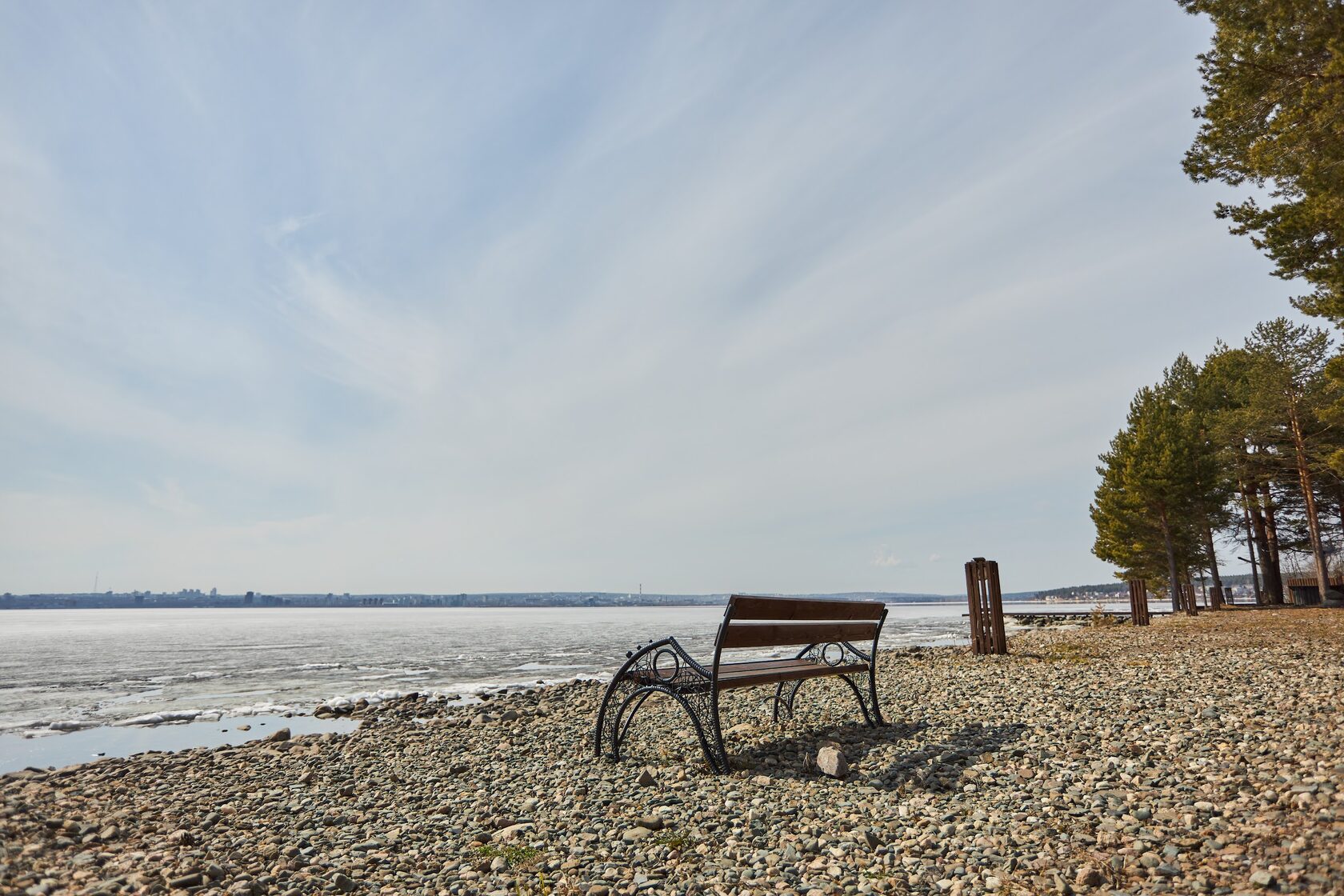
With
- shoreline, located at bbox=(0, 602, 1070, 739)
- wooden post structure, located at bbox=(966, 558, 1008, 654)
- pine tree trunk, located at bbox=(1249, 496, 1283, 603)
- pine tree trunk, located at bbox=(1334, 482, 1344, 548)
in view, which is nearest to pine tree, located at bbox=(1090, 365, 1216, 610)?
pine tree trunk, located at bbox=(1249, 496, 1283, 603)

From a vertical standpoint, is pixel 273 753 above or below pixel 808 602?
below

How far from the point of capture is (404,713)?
11531 millimetres

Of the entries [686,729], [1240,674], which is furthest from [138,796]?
[1240,674]

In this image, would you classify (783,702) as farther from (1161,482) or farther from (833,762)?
(1161,482)

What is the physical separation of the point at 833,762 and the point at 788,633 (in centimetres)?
112

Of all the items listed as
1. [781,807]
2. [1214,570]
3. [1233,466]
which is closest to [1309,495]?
[1233,466]

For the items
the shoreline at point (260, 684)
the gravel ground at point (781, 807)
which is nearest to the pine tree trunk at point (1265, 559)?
the shoreline at point (260, 684)

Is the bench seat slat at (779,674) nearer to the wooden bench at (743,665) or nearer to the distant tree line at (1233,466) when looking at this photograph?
the wooden bench at (743,665)

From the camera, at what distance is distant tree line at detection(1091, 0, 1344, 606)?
11.0 meters

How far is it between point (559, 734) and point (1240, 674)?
7942mm

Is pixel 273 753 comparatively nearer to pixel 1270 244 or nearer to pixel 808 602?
pixel 808 602

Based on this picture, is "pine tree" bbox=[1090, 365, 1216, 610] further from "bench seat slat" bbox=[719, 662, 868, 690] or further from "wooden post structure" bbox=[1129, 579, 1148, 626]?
"bench seat slat" bbox=[719, 662, 868, 690]

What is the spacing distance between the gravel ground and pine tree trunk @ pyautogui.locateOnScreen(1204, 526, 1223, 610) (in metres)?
28.2

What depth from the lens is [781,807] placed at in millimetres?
4797
